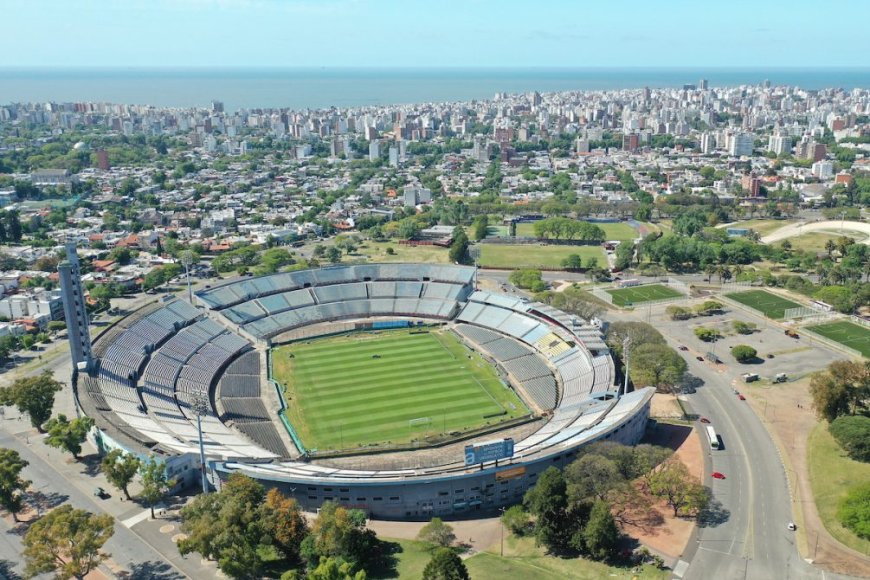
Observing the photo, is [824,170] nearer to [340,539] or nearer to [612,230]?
[612,230]

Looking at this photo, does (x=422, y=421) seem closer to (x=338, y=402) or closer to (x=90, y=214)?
(x=338, y=402)

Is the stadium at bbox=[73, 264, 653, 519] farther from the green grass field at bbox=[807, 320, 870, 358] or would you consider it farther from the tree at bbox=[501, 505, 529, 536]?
the green grass field at bbox=[807, 320, 870, 358]

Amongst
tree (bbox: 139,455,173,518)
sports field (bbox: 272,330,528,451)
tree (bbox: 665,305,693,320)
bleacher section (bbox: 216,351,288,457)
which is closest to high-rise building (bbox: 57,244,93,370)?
bleacher section (bbox: 216,351,288,457)

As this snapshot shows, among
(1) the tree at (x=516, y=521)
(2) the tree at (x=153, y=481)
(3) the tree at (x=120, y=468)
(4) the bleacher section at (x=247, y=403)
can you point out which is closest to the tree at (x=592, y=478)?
(1) the tree at (x=516, y=521)

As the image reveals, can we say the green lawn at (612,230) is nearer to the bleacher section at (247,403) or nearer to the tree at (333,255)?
the tree at (333,255)

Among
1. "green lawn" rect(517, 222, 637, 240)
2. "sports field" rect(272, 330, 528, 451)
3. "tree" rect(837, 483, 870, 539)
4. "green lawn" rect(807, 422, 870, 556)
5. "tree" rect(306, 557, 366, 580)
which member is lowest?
"sports field" rect(272, 330, 528, 451)

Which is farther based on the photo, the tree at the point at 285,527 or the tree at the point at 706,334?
the tree at the point at 706,334
